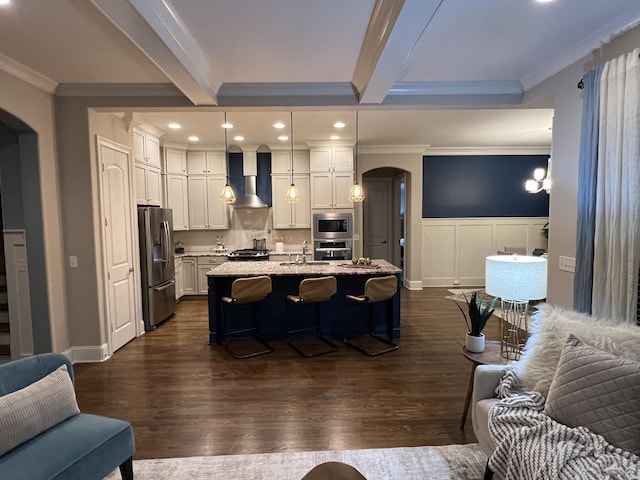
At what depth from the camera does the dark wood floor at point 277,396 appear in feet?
7.72

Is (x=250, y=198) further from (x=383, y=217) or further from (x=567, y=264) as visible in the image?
(x=567, y=264)

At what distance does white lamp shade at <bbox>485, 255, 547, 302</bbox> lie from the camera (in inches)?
84.4

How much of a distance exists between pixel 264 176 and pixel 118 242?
3.25 meters

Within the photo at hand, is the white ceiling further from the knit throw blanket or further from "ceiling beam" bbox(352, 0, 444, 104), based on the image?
the knit throw blanket

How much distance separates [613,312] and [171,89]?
429 centimetres

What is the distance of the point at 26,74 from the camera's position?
3.06 m

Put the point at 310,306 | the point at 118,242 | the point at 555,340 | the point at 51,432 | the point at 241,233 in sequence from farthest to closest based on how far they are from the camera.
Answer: the point at 241,233
the point at 310,306
the point at 118,242
the point at 555,340
the point at 51,432

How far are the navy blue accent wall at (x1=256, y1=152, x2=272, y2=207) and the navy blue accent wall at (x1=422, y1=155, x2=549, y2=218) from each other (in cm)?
316

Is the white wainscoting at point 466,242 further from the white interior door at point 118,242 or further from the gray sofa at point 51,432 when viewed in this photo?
the gray sofa at point 51,432

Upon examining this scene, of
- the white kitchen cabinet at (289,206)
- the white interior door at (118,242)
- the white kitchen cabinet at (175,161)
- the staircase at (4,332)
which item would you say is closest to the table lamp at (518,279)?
the white interior door at (118,242)

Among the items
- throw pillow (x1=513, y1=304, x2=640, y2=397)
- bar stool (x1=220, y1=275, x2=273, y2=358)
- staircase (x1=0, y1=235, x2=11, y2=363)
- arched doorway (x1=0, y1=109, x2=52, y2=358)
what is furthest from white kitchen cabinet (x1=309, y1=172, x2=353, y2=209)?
throw pillow (x1=513, y1=304, x2=640, y2=397)

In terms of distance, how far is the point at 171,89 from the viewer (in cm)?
352

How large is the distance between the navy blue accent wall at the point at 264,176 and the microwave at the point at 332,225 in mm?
1068

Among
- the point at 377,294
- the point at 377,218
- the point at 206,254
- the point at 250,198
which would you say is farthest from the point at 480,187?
the point at 206,254
